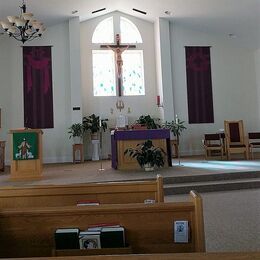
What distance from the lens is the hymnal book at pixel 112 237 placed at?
1.30m

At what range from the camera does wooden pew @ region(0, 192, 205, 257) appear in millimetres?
1400

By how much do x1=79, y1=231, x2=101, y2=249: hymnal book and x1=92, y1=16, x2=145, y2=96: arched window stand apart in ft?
25.9

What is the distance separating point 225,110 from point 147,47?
9.79 ft

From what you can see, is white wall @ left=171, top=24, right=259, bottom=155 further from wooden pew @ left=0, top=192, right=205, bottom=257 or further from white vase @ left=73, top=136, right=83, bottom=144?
wooden pew @ left=0, top=192, right=205, bottom=257

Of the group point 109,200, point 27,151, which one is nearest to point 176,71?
point 27,151

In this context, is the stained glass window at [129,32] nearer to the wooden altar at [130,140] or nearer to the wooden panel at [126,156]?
the wooden altar at [130,140]

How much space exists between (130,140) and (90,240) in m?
4.92

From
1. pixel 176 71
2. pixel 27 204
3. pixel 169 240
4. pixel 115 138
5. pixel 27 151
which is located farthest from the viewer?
pixel 176 71

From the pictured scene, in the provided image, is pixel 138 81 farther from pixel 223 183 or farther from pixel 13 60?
pixel 223 183

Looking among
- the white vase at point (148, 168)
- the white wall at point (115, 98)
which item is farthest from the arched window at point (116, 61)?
the white vase at point (148, 168)

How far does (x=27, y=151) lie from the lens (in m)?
5.43

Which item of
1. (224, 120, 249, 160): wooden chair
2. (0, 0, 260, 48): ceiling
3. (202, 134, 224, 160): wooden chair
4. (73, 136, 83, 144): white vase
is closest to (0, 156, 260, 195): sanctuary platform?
(224, 120, 249, 160): wooden chair

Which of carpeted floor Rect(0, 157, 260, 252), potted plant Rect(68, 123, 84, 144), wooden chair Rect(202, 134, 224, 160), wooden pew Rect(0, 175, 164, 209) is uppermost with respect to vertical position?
potted plant Rect(68, 123, 84, 144)

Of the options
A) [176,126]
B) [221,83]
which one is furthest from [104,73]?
[221,83]
